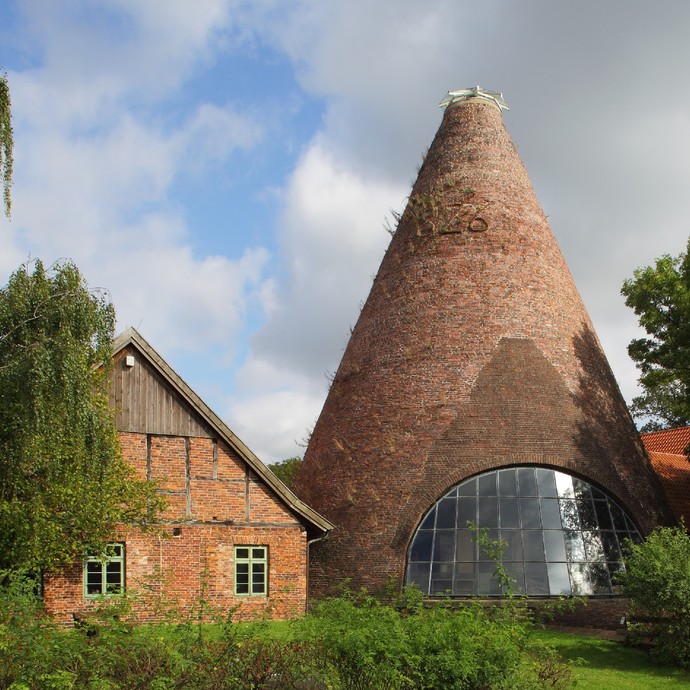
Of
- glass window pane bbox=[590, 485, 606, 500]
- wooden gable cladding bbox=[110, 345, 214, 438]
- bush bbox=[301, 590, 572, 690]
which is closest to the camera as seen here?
bush bbox=[301, 590, 572, 690]

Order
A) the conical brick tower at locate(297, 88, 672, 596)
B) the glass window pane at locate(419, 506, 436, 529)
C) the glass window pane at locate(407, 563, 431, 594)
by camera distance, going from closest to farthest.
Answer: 1. the glass window pane at locate(407, 563, 431, 594)
2. the glass window pane at locate(419, 506, 436, 529)
3. the conical brick tower at locate(297, 88, 672, 596)

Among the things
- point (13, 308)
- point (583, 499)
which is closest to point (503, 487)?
point (583, 499)

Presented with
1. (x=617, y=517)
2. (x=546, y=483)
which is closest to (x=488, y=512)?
(x=546, y=483)

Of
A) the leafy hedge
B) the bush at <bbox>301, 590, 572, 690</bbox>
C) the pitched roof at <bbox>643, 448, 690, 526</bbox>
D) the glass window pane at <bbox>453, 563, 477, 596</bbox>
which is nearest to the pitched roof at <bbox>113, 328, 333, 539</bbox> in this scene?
the glass window pane at <bbox>453, 563, 477, 596</bbox>

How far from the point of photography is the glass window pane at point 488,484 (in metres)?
15.4

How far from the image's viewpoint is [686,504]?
18.8m

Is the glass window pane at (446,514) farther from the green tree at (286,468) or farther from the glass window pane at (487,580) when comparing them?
the green tree at (286,468)

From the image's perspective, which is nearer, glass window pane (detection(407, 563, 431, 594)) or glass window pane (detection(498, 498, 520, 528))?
glass window pane (detection(407, 563, 431, 594))

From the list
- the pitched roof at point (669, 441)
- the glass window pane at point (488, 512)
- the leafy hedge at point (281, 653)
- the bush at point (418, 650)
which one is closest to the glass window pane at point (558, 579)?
the glass window pane at point (488, 512)

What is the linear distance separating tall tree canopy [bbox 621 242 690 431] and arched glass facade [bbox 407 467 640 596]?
3620 millimetres

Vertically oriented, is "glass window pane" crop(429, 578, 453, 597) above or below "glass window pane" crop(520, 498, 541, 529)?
below

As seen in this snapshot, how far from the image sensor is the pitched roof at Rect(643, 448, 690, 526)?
1852 centimetres

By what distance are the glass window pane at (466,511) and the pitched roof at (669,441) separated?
10.9m

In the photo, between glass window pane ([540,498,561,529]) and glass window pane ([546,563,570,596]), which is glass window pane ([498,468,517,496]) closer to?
glass window pane ([540,498,561,529])
